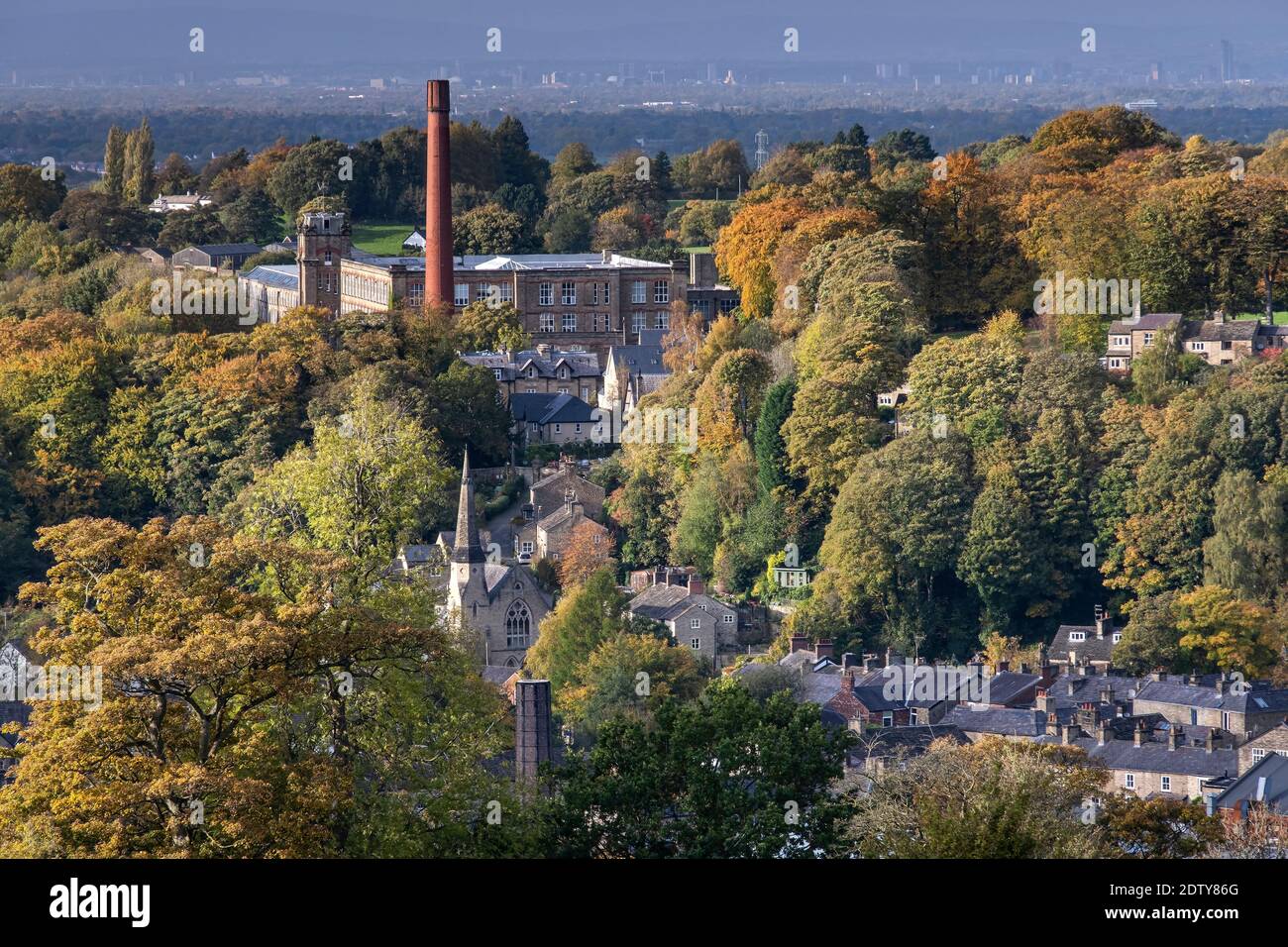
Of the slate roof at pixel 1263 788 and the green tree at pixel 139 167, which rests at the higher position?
the green tree at pixel 139 167

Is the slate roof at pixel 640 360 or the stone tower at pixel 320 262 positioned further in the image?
the stone tower at pixel 320 262

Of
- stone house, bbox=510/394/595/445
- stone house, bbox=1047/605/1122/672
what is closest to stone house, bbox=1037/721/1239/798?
stone house, bbox=1047/605/1122/672

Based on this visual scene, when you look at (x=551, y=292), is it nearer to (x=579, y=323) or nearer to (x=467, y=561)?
(x=579, y=323)

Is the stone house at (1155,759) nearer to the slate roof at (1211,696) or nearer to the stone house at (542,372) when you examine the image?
Answer: the slate roof at (1211,696)

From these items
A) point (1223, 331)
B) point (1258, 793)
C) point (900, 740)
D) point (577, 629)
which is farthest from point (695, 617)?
point (1258, 793)

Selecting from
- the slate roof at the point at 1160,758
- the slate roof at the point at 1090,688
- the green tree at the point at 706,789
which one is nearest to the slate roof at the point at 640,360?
the slate roof at the point at 1090,688

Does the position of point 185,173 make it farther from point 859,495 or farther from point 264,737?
point 264,737
